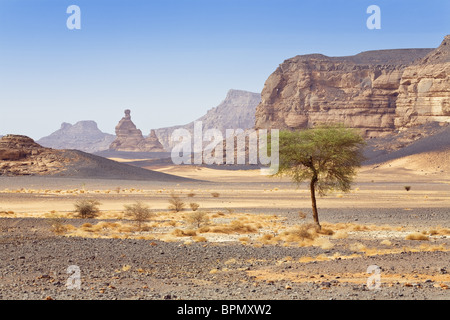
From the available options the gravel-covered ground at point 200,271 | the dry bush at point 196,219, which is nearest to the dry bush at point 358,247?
the gravel-covered ground at point 200,271

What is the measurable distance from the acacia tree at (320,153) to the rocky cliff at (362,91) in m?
93.0

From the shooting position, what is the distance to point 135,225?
2823cm

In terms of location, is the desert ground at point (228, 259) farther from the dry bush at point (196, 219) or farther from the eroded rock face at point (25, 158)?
the eroded rock face at point (25, 158)

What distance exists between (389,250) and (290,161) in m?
10.5

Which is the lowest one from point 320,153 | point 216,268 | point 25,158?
point 216,268

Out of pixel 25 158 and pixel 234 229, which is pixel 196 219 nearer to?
pixel 234 229

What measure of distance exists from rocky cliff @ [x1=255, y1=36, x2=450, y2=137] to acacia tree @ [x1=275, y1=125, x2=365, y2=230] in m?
93.0

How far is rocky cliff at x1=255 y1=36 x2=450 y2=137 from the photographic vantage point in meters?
119

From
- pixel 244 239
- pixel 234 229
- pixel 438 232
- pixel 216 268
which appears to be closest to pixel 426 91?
pixel 438 232

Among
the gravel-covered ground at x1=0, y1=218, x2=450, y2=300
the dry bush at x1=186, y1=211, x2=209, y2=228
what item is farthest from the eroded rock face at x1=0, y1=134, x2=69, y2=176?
the gravel-covered ground at x1=0, y1=218, x2=450, y2=300

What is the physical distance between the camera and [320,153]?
28.8m

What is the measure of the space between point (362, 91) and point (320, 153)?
111532 mm

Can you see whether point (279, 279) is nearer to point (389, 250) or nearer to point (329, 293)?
point (329, 293)

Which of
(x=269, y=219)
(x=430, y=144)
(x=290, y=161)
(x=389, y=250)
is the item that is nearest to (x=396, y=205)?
(x=269, y=219)
